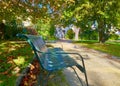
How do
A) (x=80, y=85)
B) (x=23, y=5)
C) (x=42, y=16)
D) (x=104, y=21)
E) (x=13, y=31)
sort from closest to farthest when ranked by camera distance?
(x=80, y=85)
(x=23, y=5)
(x=42, y=16)
(x=104, y=21)
(x=13, y=31)

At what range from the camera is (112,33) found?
87.6 ft

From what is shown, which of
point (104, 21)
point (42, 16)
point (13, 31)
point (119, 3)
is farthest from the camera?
point (13, 31)

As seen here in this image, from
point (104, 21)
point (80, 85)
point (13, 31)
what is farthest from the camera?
point (13, 31)

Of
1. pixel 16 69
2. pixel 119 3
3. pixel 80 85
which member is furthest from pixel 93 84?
pixel 119 3

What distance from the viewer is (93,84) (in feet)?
22.6

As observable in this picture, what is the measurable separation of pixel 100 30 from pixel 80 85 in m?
20.2

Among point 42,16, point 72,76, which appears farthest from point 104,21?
point 72,76

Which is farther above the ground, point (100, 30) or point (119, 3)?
point (119, 3)

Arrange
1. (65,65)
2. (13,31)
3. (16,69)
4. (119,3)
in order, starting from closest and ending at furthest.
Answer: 1. (65,65)
2. (16,69)
3. (119,3)
4. (13,31)

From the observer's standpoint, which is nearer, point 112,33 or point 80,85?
point 80,85

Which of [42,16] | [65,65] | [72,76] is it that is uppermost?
[42,16]

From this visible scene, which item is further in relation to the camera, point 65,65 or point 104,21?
point 104,21

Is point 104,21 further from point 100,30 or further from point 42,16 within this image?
point 42,16

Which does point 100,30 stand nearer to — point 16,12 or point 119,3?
point 119,3
